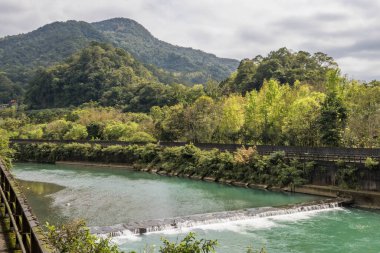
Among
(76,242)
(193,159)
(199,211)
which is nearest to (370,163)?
(199,211)

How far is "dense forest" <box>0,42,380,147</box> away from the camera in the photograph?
3931cm

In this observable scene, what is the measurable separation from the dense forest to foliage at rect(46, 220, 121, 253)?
30788 mm

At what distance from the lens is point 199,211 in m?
26.7

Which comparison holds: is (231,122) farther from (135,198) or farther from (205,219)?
(205,219)

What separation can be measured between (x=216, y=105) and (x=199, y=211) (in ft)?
101

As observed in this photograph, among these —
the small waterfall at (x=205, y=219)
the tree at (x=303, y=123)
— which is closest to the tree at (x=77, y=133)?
the tree at (x=303, y=123)

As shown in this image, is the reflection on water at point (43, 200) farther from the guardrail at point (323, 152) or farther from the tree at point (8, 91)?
the tree at point (8, 91)

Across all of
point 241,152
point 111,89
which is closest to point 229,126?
point 241,152

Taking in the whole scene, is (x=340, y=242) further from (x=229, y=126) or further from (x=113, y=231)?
(x=229, y=126)

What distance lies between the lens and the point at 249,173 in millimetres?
37594

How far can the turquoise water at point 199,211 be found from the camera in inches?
775

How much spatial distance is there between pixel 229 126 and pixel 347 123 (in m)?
17.5

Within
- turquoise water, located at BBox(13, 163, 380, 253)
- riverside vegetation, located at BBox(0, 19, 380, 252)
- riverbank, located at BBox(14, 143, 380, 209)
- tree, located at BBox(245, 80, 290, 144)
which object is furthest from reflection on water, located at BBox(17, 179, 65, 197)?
tree, located at BBox(245, 80, 290, 144)

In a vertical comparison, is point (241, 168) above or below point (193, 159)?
below
